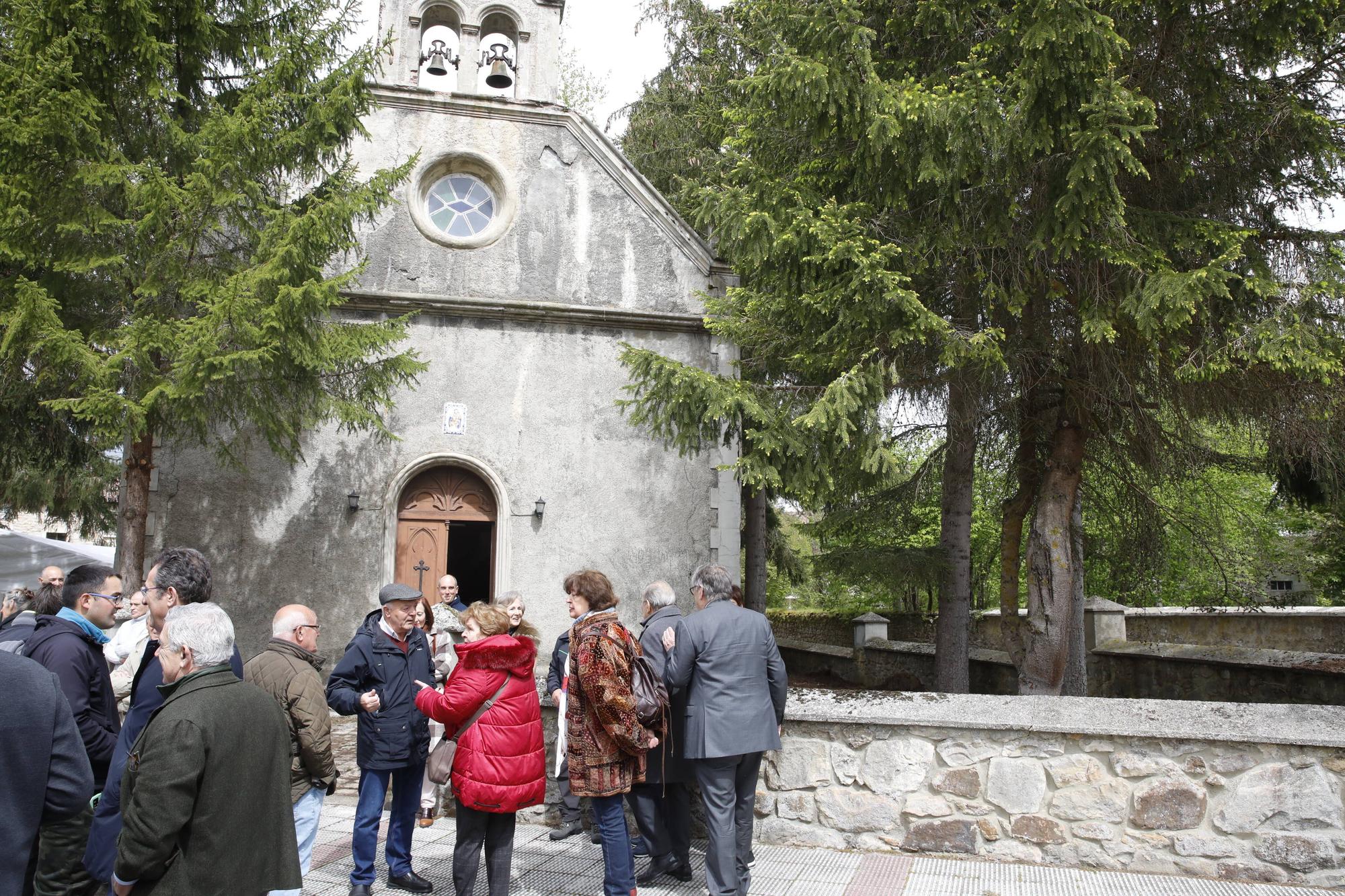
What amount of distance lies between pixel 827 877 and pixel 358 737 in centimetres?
272

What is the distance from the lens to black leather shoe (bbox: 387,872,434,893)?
5219 mm

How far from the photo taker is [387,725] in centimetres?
515

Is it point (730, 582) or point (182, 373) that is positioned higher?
point (182, 373)

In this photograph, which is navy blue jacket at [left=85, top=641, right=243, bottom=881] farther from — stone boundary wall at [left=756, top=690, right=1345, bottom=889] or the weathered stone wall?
the weathered stone wall

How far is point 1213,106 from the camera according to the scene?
7188 millimetres

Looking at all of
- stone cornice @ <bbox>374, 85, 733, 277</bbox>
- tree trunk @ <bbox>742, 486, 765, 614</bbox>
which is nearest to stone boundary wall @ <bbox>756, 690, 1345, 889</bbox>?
stone cornice @ <bbox>374, 85, 733, 277</bbox>

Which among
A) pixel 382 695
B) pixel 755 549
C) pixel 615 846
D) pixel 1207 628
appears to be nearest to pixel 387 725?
pixel 382 695

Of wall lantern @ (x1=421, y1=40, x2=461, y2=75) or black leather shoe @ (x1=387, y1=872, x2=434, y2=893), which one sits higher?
wall lantern @ (x1=421, y1=40, x2=461, y2=75)

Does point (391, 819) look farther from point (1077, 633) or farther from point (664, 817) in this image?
point (1077, 633)

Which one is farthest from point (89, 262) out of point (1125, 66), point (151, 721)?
point (1125, 66)

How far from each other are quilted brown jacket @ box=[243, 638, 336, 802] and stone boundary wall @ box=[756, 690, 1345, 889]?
109 inches

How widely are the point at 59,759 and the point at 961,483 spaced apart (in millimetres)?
10723

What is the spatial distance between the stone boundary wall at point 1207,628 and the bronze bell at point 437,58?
39.3 feet

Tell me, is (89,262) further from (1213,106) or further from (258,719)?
(1213,106)
